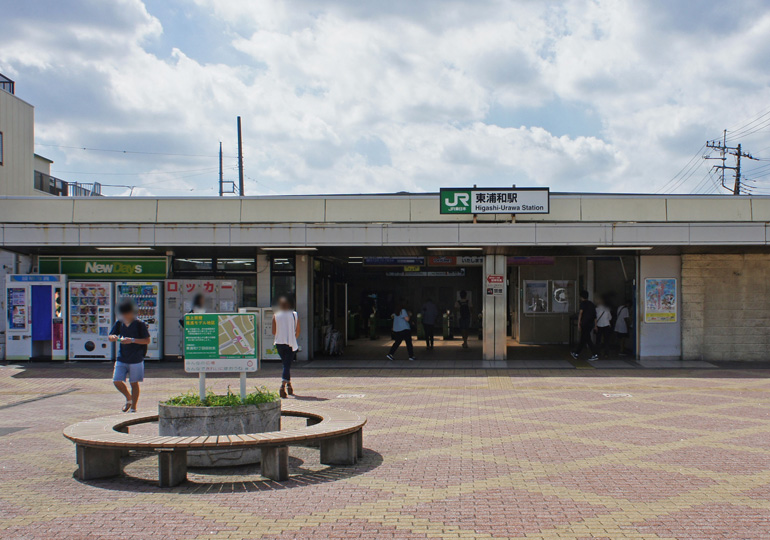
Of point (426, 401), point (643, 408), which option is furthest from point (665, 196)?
point (426, 401)

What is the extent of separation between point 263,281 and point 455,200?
5217mm

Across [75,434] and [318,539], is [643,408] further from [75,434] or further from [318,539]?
[75,434]

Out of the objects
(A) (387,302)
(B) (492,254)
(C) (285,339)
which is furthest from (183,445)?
(A) (387,302)

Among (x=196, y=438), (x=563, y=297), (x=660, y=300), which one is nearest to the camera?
(x=196, y=438)

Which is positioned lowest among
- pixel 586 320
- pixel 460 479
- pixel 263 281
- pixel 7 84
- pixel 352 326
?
pixel 460 479

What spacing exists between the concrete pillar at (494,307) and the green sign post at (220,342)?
10023 millimetres

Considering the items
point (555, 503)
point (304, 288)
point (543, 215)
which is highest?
point (543, 215)

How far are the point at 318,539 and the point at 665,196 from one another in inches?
601

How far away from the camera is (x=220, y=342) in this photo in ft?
26.6

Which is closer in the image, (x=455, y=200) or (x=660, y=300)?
(x=455, y=200)

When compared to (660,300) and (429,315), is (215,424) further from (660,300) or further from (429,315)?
(429,315)

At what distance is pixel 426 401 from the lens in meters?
11.7

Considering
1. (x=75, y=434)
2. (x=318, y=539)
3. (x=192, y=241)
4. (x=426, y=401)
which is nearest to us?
(x=318, y=539)

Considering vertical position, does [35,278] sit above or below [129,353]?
above
